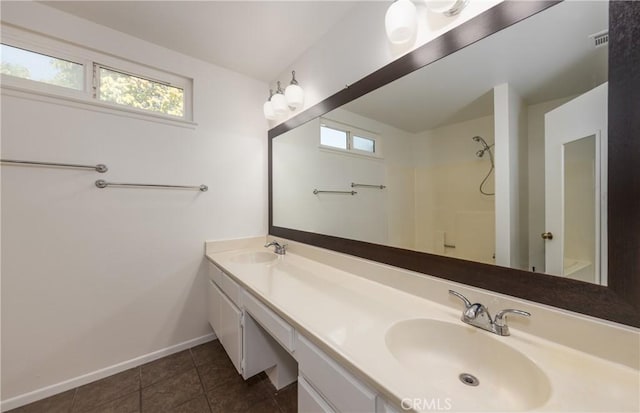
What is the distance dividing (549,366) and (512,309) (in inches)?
6.6

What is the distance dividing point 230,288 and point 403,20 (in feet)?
5.83

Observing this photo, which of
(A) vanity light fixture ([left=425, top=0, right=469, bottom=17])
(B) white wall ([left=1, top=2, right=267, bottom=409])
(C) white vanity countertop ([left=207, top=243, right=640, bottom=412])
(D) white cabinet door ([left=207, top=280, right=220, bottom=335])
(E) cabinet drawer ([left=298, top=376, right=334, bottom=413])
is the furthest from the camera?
(D) white cabinet door ([left=207, top=280, right=220, bottom=335])

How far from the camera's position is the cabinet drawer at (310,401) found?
2.55 ft

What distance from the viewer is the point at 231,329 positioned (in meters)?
1.53

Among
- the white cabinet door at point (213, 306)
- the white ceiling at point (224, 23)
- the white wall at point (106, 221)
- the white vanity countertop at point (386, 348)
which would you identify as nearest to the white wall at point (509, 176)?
the white vanity countertop at point (386, 348)

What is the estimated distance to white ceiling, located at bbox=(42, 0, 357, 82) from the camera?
145cm

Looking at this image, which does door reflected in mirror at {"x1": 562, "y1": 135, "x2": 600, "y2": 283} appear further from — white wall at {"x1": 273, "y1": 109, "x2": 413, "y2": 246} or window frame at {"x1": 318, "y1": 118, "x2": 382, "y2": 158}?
window frame at {"x1": 318, "y1": 118, "x2": 382, "y2": 158}

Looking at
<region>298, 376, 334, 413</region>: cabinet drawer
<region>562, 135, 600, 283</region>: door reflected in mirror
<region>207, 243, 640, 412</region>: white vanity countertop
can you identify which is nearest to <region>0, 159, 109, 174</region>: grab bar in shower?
<region>207, 243, 640, 412</region>: white vanity countertop

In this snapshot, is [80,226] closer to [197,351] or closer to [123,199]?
[123,199]

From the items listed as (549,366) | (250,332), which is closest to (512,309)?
(549,366)

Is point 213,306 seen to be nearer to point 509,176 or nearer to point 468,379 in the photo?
point 468,379

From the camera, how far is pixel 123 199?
5.54 feet

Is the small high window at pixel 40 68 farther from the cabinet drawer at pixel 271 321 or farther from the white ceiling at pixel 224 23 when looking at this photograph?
the cabinet drawer at pixel 271 321

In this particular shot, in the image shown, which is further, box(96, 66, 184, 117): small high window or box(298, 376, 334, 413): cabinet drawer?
box(96, 66, 184, 117): small high window
